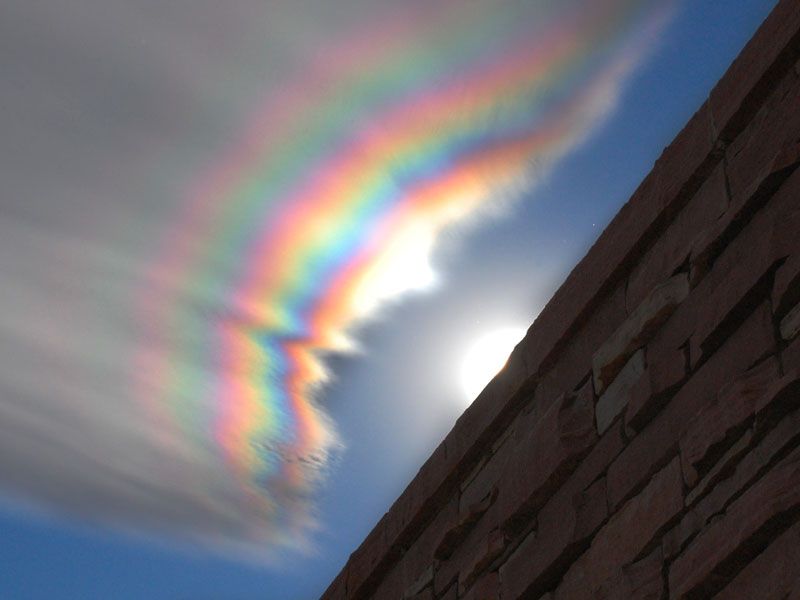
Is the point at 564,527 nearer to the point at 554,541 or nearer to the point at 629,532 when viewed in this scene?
the point at 554,541

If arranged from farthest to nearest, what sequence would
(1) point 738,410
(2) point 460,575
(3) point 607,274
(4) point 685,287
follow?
(2) point 460,575
(3) point 607,274
(4) point 685,287
(1) point 738,410

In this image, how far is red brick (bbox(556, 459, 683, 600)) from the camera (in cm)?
417

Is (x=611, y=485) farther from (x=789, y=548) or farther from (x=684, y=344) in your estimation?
(x=789, y=548)

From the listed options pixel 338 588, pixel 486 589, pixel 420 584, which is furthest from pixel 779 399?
pixel 338 588

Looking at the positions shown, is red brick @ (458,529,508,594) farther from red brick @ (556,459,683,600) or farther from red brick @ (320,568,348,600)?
red brick @ (320,568,348,600)

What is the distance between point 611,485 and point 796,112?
1.48 metres

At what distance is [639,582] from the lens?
13.6ft

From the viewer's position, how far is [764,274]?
402 centimetres

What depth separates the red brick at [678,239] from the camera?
4566 mm

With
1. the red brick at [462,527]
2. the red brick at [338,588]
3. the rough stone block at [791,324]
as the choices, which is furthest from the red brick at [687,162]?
the red brick at [338,588]

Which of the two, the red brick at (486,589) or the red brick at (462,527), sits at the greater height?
the red brick at (462,527)

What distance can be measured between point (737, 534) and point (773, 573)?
195 mm

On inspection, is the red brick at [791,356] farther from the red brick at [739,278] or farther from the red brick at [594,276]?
the red brick at [594,276]

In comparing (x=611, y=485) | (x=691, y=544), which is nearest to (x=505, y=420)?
(x=611, y=485)
